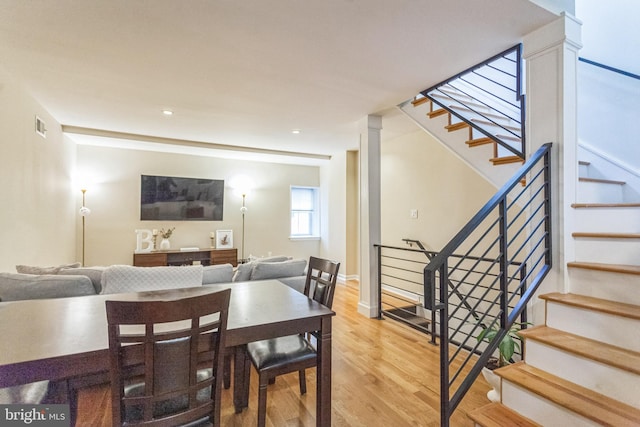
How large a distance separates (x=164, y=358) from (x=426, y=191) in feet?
13.1

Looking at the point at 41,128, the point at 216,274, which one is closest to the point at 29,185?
the point at 41,128

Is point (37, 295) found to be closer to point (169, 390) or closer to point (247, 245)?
point (169, 390)

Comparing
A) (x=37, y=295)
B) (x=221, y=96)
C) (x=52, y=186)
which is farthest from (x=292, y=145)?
(x=37, y=295)

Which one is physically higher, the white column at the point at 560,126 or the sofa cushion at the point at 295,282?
the white column at the point at 560,126

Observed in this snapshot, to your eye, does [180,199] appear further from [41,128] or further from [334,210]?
[334,210]

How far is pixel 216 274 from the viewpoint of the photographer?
2.59m

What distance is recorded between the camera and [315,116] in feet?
12.2

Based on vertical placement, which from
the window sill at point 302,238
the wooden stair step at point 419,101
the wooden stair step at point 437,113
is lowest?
the window sill at point 302,238

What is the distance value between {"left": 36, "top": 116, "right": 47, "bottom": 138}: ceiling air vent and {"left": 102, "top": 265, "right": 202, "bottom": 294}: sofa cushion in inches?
83.6

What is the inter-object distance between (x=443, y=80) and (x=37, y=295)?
3.76 meters

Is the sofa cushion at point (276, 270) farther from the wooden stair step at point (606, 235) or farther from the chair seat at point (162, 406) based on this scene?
the wooden stair step at point (606, 235)

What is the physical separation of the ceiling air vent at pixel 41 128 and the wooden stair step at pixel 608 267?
503cm

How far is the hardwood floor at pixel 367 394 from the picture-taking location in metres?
1.82

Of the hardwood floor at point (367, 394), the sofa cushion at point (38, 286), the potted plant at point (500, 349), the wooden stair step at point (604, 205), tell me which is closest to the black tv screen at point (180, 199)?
the sofa cushion at point (38, 286)
